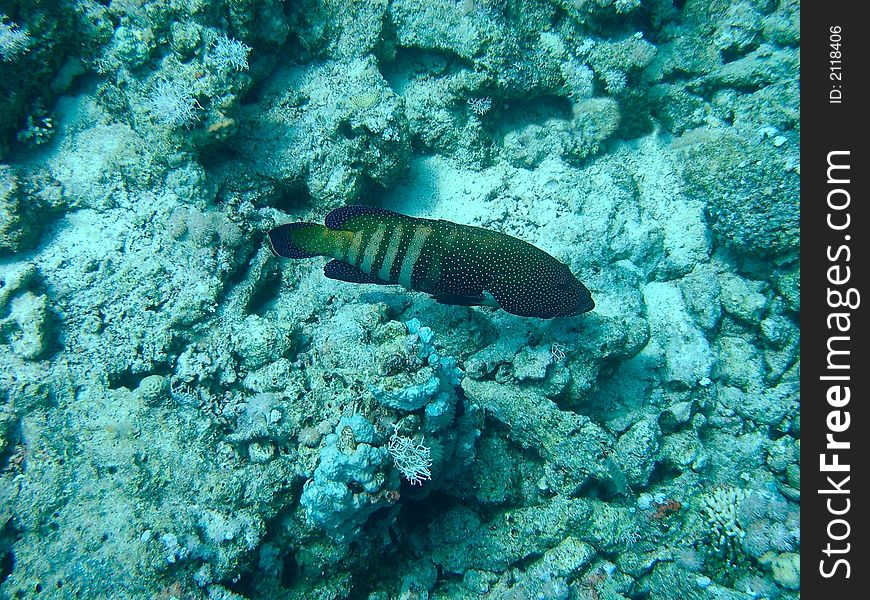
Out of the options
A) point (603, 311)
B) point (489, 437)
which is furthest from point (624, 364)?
point (489, 437)

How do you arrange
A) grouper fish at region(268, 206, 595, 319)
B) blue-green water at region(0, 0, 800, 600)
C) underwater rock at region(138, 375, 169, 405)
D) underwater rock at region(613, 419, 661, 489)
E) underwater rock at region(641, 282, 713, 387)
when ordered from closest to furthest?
1. blue-green water at region(0, 0, 800, 600)
2. underwater rock at region(138, 375, 169, 405)
3. grouper fish at region(268, 206, 595, 319)
4. underwater rock at region(613, 419, 661, 489)
5. underwater rock at region(641, 282, 713, 387)

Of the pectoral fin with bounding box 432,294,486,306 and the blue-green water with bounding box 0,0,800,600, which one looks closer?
the blue-green water with bounding box 0,0,800,600

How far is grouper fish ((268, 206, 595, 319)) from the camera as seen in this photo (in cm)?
337

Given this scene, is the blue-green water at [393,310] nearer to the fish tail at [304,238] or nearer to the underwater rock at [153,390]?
the underwater rock at [153,390]

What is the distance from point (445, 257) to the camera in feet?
11.1

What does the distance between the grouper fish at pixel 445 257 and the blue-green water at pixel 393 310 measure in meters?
0.03

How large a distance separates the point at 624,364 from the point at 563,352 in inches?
38.5

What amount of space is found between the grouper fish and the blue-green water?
0.11ft

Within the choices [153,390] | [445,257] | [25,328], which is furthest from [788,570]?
[25,328]

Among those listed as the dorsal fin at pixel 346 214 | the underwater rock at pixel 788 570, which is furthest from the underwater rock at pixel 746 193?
the dorsal fin at pixel 346 214

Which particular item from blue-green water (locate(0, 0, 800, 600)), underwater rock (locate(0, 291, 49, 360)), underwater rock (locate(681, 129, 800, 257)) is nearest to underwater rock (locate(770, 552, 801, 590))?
blue-green water (locate(0, 0, 800, 600))

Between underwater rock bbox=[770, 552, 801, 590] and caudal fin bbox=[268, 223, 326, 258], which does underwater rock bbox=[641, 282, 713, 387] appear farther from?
caudal fin bbox=[268, 223, 326, 258]

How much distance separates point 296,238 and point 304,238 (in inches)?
2.3

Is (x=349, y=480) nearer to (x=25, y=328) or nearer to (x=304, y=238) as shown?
(x=304, y=238)
